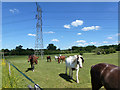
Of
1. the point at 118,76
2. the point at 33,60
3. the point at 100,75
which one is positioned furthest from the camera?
the point at 33,60

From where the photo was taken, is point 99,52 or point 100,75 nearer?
Answer: point 100,75

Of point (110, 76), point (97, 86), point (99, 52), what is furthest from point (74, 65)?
point (99, 52)

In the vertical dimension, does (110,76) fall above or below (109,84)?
above

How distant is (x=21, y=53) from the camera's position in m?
57.6

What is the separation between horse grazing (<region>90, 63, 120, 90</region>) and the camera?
116 inches

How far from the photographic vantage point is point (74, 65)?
765 centimetres

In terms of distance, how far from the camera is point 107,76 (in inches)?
127

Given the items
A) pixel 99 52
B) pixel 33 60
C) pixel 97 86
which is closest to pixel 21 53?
pixel 99 52

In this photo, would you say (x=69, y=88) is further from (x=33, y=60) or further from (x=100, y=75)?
(x=33, y=60)

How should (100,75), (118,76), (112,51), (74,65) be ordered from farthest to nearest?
(112,51) → (74,65) → (100,75) → (118,76)

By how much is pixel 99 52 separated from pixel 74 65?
4397 cm

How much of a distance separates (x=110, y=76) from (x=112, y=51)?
55030 millimetres

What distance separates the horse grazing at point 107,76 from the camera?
295 centimetres

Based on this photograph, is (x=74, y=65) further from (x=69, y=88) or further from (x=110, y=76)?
(x=110, y=76)
